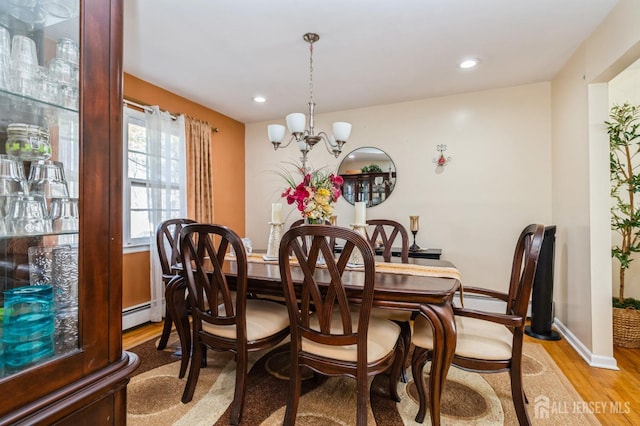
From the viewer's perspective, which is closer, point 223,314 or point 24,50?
point 24,50

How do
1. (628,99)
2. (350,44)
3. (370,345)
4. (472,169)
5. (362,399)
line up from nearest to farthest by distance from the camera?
1. (362,399)
2. (370,345)
3. (350,44)
4. (628,99)
5. (472,169)

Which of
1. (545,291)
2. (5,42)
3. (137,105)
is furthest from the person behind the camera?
(137,105)

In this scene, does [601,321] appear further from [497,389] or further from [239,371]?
[239,371]

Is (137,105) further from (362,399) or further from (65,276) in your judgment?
(362,399)

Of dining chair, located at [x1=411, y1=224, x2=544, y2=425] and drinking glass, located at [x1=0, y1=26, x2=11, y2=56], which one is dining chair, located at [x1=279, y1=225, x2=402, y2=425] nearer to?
dining chair, located at [x1=411, y1=224, x2=544, y2=425]

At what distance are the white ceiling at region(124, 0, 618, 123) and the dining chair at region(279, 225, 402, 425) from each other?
1.61 meters

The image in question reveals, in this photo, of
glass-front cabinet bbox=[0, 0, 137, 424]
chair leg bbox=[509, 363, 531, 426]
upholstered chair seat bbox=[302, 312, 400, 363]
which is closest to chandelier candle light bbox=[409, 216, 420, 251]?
upholstered chair seat bbox=[302, 312, 400, 363]

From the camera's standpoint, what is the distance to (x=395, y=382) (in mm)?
1887

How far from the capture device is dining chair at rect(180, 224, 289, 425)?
168 cm

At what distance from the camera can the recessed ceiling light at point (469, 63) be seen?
2.81m

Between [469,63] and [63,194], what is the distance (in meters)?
3.18

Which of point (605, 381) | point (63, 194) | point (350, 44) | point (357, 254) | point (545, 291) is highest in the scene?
point (350, 44)

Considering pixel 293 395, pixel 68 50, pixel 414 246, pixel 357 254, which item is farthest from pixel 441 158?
pixel 68 50

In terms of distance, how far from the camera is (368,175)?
160 inches
